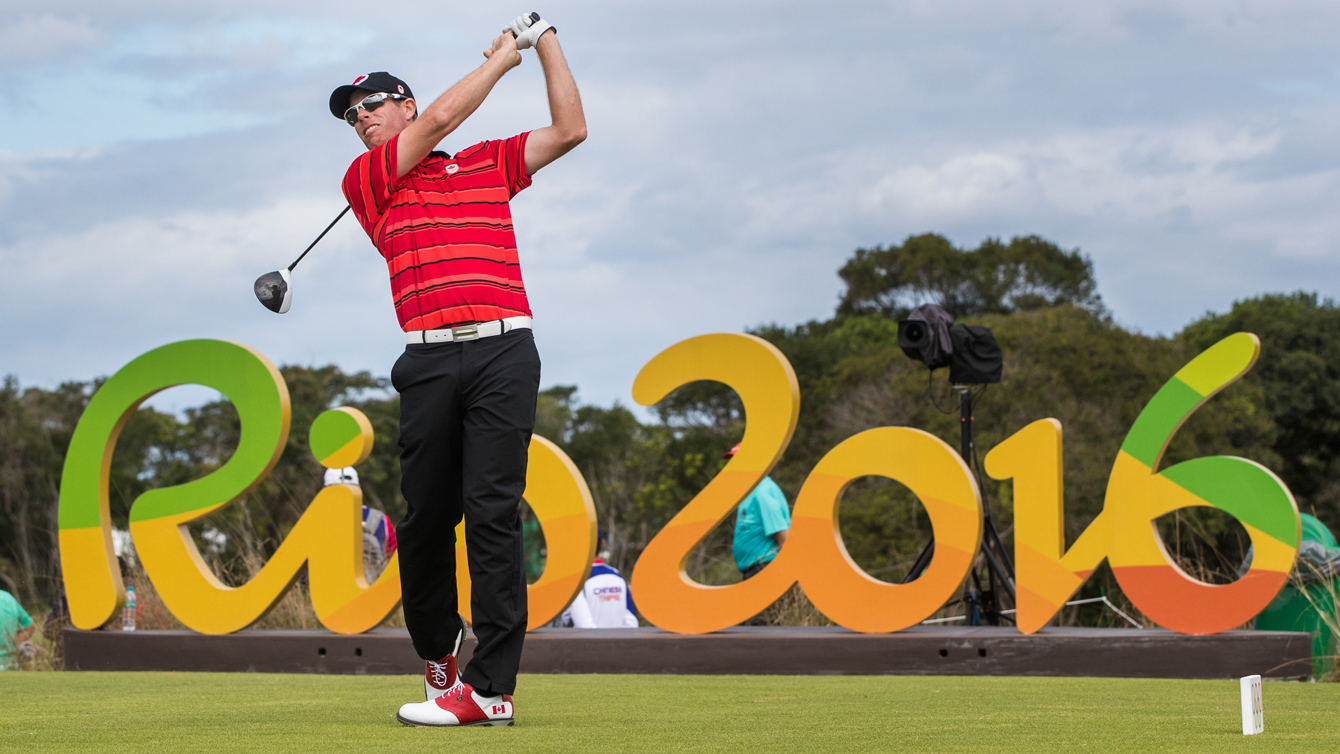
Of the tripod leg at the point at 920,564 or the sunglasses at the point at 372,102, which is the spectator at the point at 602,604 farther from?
the sunglasses at the point at 372,102

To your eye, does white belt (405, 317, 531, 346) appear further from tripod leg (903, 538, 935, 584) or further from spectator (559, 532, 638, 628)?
spectator (559, 532, 638, 628)

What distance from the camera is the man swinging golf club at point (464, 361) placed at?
127 inches

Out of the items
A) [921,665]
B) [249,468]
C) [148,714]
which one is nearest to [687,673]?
[921,665]

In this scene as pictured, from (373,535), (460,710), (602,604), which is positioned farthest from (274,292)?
(373,535)

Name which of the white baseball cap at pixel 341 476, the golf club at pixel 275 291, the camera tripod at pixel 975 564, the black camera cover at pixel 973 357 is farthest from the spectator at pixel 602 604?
the golf club at pixel 275 291

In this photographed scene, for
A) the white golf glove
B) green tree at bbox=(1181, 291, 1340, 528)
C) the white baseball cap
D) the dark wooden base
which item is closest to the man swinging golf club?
the white golf glove

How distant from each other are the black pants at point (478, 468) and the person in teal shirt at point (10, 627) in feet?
16.6

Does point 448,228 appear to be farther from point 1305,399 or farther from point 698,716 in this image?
point 1305,399

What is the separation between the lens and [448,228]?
339cm

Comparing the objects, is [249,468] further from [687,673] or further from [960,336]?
[960,336]

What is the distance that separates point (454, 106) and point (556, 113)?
0.89 feet

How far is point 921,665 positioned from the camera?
6.07 meters

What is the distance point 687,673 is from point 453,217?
3.51 metres

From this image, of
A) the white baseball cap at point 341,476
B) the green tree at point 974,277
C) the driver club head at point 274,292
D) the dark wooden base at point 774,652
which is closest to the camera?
the driver club head at point 274,292
